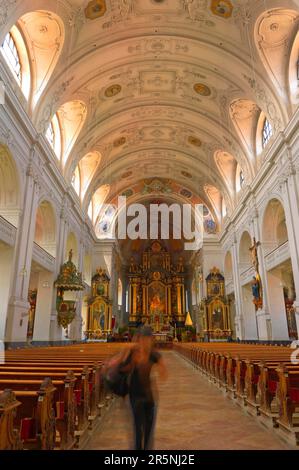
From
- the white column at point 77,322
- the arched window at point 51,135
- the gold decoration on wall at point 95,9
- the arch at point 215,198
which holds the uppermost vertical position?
the gold decoration on wall at point 95,9

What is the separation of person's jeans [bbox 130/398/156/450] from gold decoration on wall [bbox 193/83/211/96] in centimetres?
1552

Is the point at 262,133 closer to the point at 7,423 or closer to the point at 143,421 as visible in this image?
the point at 143,421

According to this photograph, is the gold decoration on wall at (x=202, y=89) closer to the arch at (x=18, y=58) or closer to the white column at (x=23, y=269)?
the arch at (x=18, y=58)

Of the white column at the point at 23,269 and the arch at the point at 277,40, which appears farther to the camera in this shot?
the arch at the point at 277,40

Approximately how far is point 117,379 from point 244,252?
17.9 m

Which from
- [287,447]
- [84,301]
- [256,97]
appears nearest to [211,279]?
[84,301]

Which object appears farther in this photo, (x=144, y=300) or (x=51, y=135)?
(x=144, y=300)

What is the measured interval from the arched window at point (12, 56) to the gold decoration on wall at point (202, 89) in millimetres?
8033

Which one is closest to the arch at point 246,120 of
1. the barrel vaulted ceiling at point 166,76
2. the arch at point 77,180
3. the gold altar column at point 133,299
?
the barrel vaulted ceiling at point 166,76

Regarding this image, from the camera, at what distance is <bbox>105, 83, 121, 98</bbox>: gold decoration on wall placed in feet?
50.4

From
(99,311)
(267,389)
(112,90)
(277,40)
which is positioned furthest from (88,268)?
(267,389)

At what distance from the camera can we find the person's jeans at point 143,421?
233 centimetres

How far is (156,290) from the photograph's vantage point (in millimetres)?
33031

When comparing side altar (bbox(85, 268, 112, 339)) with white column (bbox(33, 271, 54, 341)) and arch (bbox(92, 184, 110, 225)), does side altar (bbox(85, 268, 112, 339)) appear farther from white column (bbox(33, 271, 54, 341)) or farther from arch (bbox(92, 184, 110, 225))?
white column (bbox(33, 271, 54, 341))
